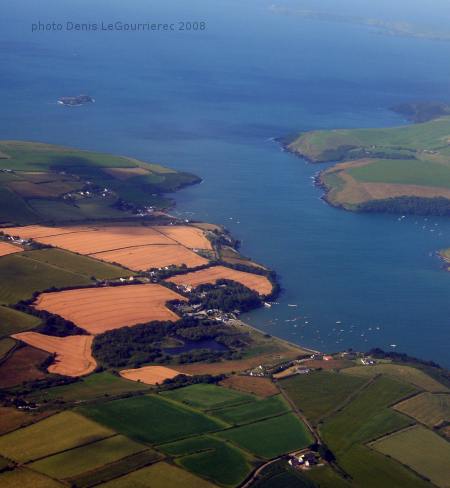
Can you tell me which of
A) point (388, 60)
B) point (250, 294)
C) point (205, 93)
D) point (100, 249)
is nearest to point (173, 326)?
point (250, 294)

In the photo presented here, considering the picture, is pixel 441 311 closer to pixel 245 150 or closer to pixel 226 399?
pixel 226 399

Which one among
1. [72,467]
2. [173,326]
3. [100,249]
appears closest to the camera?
[72,467]

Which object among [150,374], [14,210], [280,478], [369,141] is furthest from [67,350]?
[369,141]

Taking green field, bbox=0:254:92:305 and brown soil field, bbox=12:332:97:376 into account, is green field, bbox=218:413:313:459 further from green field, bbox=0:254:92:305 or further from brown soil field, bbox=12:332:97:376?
green field, bbox=0:254:92:305

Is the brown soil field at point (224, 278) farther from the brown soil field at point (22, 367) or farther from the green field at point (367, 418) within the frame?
the brown soil field at point (22, 367)

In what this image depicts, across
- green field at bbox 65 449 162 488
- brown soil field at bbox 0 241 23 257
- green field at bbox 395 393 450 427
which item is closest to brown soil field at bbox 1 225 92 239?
brown soil field at bbox 0 241 23 257

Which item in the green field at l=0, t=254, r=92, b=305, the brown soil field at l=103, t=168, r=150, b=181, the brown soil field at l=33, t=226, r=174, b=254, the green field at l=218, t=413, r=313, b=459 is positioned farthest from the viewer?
the brown soil field at l=103, t=168, r=150, b=181
